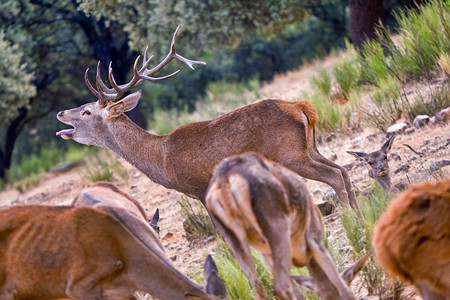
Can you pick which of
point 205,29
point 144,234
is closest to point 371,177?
point 144,234

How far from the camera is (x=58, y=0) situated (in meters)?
18.4

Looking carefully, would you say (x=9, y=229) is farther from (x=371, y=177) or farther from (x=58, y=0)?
(x=58, y=0)

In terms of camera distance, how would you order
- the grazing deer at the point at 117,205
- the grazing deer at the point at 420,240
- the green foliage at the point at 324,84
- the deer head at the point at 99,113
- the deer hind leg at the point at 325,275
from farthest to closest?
the green foliage at the point at 324,84 → the deer head at the point at 99,113 → the grazing deer at the point at 117,205 → the deer hind leg at the point at 325,275 → the grazing deer at the point at 420,240

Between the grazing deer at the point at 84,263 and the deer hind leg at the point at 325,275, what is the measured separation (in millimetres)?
629

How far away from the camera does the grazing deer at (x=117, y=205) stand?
4969 mm

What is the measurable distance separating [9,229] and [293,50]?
22.7 metres

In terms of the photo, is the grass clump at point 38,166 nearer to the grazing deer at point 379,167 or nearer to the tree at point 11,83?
the tree at point 11,83

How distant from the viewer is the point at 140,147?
331 inches

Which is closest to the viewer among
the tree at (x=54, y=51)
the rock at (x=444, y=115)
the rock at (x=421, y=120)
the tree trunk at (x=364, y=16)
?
the rock at (x=444, y=115)

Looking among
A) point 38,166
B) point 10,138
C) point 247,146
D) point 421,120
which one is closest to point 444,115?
point 421,120

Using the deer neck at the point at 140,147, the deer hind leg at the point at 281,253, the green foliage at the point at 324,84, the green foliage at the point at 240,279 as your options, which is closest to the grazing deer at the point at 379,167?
the deer neck at the point at 140,147

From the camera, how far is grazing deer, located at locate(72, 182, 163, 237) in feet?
16.3

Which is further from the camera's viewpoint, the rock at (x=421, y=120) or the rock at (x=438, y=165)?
the rock at (x=421, y=120)

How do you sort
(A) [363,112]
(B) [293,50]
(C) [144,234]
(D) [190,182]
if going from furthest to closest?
(B) [293,50] < (A) [363,112] < (D) [190,182] < (C) [144,234]
